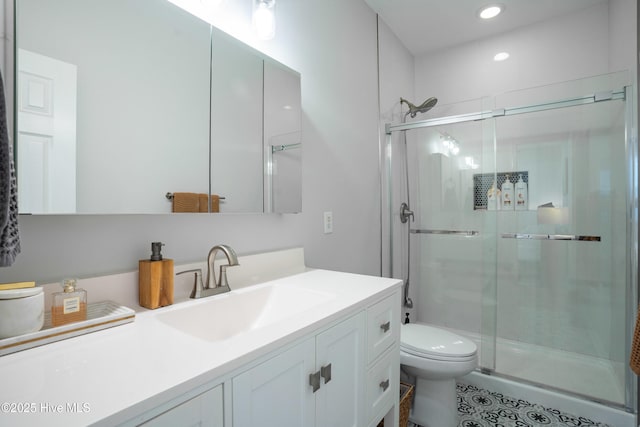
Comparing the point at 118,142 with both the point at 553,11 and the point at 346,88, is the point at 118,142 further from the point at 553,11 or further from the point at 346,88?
the point at 553,11

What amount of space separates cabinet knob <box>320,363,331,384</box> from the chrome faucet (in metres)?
0.40

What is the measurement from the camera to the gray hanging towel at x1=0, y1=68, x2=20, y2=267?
48cm

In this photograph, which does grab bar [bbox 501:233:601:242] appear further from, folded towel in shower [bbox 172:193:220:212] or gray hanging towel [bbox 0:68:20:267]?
gray hanging towel [bbox 0:68:20:267]

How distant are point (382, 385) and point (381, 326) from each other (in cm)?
22

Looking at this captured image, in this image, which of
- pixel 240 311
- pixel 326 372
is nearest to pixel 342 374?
pixel 326 372

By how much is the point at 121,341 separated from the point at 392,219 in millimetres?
1952

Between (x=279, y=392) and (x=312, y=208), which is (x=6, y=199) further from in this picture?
(x=312, y=208)

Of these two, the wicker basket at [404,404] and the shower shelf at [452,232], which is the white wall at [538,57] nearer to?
the shower shelf at [452,232]

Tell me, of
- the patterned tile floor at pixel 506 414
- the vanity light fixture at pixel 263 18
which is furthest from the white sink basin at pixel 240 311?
the patterned tile floor at pixel 506 414

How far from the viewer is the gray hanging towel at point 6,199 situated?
48 centimetres

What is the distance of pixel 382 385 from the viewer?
1169 mm

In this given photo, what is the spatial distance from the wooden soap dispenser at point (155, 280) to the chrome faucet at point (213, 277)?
0.09m

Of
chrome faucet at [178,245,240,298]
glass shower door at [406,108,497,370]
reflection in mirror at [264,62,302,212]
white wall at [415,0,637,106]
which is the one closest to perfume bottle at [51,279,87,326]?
chrome faucet at [178,245,240,298]

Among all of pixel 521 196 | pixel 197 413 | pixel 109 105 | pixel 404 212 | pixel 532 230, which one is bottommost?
pixel 197 413
